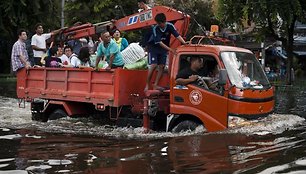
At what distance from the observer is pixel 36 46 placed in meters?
14.4

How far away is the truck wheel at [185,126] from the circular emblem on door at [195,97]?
44 centimetres

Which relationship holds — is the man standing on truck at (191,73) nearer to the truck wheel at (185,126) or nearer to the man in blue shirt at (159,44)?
the man in blue shirt at (159,44)

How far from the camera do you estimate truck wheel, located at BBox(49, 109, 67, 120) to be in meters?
12.2

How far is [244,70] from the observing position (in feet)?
31.9

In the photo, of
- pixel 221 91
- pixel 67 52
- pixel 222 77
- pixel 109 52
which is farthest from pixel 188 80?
pixel 67 52

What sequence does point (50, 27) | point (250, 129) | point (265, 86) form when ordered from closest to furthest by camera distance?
1. point (250, 129)
2. point (265, 86)
3. point (50, 27)

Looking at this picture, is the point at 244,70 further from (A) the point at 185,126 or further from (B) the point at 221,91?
(A) the point at 185,126

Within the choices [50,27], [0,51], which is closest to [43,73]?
[50,27]

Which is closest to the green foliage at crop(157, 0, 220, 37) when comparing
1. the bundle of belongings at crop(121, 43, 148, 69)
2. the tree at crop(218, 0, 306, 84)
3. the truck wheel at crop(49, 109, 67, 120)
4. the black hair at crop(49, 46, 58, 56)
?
the tree at crop(218, 0, 306, 84)

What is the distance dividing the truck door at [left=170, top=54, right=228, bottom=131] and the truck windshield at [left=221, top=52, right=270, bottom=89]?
24 cm

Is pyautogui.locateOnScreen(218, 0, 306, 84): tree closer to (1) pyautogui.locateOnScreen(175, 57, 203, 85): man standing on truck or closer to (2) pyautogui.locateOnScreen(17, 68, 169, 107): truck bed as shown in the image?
(2) pyautogui.locateOnScreen(17, 68, 169, 107): truck bed

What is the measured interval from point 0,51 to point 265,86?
39.8 metres

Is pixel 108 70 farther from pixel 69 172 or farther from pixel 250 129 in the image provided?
pixel 69 172

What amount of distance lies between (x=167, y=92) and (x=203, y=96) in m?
1.09
